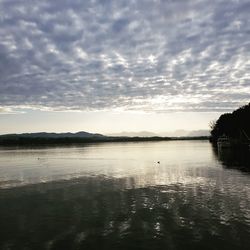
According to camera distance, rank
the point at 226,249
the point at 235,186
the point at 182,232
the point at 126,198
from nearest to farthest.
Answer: the point at 226,249
the point at 182,232
the point at 126,198
the point at 235,186

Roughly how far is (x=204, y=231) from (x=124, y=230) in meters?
4.63

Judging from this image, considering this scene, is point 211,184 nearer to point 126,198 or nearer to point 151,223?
point 126,198

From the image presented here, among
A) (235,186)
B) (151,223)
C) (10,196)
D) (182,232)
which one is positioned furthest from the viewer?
(235,186)

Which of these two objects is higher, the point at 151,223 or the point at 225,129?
the point at 225,129

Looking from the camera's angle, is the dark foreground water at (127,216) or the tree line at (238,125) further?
the tree line at (238,125)

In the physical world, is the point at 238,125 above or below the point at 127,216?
above

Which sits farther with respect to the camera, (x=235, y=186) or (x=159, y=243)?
(x=235, y=186)

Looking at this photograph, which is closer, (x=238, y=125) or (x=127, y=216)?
(x=127, y=216)

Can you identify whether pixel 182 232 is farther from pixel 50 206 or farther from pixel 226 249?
pixel 50 206

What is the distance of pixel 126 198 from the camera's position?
Result: 30.2 metres

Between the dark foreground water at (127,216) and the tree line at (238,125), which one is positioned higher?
the tree line at (238,125)

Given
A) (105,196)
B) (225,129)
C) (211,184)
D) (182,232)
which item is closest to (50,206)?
(105,196)

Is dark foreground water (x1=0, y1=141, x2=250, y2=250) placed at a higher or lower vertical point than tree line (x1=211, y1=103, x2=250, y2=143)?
lower

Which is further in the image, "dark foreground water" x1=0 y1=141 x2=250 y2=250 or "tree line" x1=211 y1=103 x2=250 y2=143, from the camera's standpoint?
"tree line" x1=211 y1=103 x2=250 y2=143
